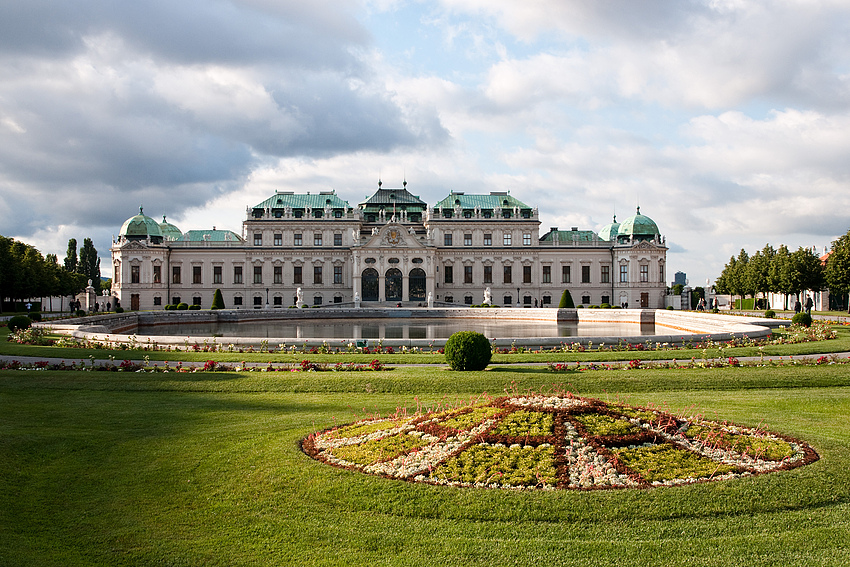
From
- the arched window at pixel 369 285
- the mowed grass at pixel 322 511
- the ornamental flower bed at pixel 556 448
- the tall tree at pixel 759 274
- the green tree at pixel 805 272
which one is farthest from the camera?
the arched window at pixel 369 285

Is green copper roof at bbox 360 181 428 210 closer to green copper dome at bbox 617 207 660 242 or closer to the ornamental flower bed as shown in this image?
green copper dome at bbox 617 207 660 242

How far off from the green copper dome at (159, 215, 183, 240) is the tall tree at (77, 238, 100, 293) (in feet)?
86.2

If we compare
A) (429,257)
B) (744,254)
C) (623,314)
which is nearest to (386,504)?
(623,314)

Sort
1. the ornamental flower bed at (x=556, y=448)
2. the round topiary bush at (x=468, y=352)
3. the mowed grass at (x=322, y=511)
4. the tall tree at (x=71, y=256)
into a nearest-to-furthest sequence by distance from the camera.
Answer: the mowed grass at (x=322, y=511) < the ornamental flower bed at (x=556, y=448) < the round topiary bush at (x=468, y=352) < the tall tree at (x=71, y=256)

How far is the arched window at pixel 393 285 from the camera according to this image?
268 ft

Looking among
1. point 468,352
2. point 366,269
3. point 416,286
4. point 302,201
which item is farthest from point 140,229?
point 468,352

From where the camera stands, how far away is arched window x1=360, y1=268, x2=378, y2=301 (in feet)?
268

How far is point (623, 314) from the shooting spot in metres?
54.4

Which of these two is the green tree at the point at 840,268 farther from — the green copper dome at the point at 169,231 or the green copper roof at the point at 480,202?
the green copper dome at the point at 169,231

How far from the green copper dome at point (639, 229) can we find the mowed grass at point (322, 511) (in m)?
77.1

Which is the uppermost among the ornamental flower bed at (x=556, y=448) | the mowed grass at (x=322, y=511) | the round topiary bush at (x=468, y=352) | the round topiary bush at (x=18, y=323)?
the round topiary bush at (x=18, y=323)

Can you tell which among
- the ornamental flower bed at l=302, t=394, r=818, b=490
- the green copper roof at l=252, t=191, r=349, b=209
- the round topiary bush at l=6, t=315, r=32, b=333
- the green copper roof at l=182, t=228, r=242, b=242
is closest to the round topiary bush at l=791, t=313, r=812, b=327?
the ornamental flower bed at l=302, t=394, r=818, b=490

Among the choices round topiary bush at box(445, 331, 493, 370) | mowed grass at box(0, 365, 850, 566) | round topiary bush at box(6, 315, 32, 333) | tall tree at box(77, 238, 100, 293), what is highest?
tall tree at box(77, 238, 100, 293)

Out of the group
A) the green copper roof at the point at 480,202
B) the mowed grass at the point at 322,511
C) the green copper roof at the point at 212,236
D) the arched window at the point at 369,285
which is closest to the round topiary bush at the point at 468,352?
the mowed grass at the point at 322,511
